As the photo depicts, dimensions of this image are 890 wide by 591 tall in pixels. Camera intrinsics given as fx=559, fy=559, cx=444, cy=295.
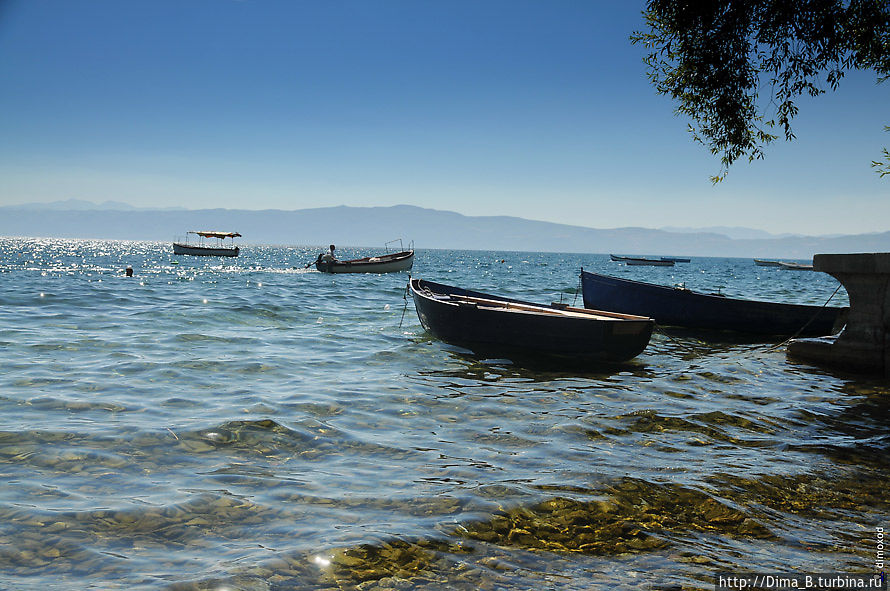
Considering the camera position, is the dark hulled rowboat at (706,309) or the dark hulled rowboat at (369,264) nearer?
the dark hulled rowboat at (706,309)

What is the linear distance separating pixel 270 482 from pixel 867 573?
5.37 metres

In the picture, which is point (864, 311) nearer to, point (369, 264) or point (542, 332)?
point (542, 332)

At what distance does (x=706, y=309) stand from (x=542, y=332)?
1031cm

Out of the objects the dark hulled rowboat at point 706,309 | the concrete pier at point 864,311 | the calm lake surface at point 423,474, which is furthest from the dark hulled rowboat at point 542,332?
the dark hulled rowboat at point 706,309

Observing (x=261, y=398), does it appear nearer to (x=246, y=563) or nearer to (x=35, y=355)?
(x=246, y=563)

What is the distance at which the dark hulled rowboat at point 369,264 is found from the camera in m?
57.3

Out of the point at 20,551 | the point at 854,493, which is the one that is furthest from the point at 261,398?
the point at 854,493

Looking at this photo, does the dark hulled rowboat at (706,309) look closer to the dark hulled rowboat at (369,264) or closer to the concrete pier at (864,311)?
the concrete pier at (864,311)

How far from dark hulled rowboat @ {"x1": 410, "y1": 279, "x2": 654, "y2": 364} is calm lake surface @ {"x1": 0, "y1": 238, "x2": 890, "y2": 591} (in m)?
0.82

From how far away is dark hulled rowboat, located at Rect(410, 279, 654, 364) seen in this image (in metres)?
13.1

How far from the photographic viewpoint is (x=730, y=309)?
20562 millimetres

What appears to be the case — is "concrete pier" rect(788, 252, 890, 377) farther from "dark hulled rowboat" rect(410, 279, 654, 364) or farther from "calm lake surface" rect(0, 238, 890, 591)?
"dark hulled rowboat" rect(410, 279, 654, 364)

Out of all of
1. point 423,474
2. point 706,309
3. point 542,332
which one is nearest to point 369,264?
point 706,309

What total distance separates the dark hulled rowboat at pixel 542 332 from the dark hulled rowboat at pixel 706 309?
7.36 m
